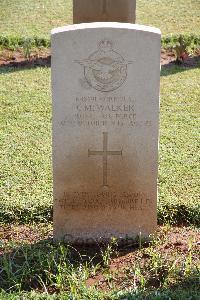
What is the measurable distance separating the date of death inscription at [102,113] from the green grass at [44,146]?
1165mm

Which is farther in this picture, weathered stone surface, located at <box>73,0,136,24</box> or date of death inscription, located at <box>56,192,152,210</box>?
weathered stone surface, located at <box>73,0,136,24</box>

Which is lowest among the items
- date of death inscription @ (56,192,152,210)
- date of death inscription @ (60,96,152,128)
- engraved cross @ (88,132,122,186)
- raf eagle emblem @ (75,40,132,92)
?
date of death inscription @ (56,192,152,210)

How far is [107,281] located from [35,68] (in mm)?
6130

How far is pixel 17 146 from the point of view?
7117 millimetres

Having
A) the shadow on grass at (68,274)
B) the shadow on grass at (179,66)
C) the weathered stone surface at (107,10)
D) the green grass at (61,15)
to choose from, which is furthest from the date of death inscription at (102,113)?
the green grass at (61,15)

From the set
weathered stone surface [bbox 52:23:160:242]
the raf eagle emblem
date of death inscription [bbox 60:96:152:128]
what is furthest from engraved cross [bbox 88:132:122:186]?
the raf eagle emblem

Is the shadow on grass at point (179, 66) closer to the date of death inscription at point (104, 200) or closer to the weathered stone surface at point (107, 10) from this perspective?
the weathered stone surface at point (107, 10)

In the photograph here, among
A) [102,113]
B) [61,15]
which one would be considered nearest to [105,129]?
[102,113]

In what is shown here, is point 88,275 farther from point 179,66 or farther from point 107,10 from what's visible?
point 179,66

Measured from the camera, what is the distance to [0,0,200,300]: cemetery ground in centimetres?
445

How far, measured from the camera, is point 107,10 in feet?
29.4

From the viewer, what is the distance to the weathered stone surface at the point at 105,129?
4.54m

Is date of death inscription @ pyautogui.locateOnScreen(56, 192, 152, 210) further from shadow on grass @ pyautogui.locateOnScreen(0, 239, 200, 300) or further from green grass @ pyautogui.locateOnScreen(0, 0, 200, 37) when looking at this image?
green grass @ pyautogui.locateOnScreen(0, 0, 200, 37)

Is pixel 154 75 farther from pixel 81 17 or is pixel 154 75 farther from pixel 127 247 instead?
pixel 81 17
